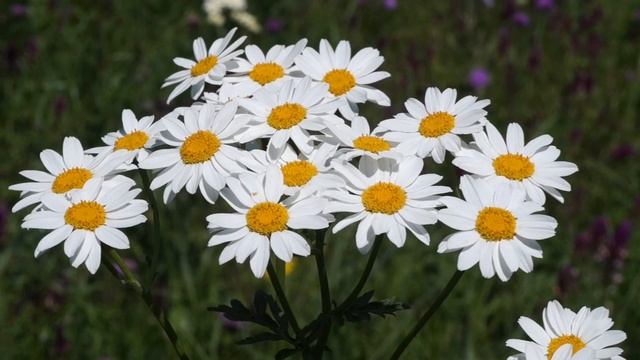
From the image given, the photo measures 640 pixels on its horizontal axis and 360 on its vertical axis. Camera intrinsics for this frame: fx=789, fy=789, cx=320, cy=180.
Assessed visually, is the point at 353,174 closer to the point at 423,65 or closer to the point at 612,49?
the point at 423,65

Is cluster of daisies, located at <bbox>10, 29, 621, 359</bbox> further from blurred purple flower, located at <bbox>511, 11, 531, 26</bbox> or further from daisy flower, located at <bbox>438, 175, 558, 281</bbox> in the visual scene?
blurred purple flower, located at <bbox>511, 11, 531, 26</bbox>

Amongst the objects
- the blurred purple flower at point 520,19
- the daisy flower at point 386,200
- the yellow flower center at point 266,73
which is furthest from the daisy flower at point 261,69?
the blurred purple flower at point 520,19

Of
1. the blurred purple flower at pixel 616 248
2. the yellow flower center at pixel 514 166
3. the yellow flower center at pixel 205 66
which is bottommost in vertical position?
the yellow flower center at pixel 514 166

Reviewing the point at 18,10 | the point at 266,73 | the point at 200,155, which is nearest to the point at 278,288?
the point at 200,155

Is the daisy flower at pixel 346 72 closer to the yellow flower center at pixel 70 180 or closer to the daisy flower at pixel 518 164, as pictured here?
the daisy flower at pixel 518 164

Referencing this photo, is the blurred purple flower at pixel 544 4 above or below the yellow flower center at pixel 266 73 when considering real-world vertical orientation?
above

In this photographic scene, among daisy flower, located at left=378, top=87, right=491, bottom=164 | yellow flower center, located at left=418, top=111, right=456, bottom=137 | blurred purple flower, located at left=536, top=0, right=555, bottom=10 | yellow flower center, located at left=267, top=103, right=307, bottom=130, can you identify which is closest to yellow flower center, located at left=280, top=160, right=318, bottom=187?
yellow flower center, located at left=267, top=103, right=307, bottom=130
